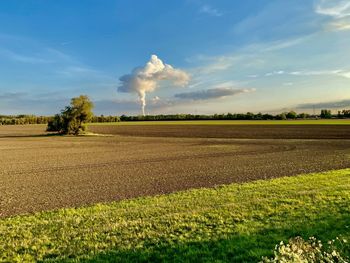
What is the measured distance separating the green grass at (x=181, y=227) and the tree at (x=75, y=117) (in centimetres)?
5507

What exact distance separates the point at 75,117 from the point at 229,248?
62066 millimetres

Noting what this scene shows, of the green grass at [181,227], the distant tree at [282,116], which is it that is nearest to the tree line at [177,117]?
the distant tree at [282,116]

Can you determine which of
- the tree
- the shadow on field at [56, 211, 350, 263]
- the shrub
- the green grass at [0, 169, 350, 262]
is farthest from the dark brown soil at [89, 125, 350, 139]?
the shrub

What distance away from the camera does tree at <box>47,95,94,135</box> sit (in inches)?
2564

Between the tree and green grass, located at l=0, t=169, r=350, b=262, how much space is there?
55.1 meters

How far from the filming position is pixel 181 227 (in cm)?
922

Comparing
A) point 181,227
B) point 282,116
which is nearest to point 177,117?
point 282,116

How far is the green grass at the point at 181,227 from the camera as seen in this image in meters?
7.62

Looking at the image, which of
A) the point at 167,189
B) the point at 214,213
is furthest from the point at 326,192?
the point at 167,189

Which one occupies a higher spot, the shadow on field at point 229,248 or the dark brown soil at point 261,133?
the dark brown soil at point 261,133

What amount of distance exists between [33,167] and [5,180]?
5079 millimetres

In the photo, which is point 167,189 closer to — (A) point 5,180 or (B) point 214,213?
(B) point 214,213

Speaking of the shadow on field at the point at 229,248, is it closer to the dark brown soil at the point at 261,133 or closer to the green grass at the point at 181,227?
the green grass at the point at 181,227

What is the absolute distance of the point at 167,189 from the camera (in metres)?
15.2
